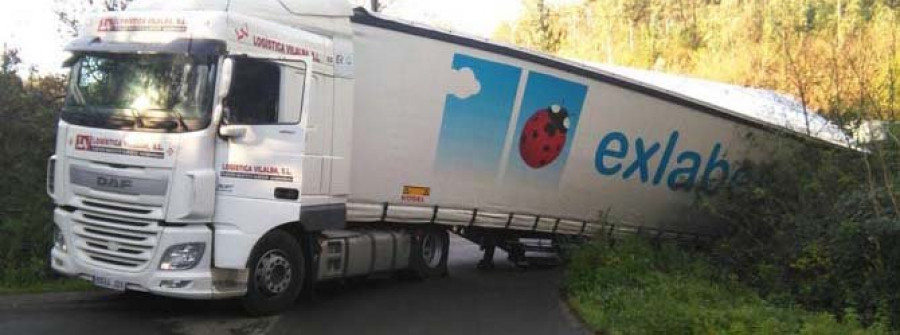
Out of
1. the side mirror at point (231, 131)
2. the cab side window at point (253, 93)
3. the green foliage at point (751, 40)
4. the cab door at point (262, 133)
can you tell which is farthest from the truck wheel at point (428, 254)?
the green foliage at point (751, 40)

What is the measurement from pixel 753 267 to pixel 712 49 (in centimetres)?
3357

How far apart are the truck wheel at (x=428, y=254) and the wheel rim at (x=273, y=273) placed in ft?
10.1

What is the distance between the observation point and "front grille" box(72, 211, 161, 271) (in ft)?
27.9

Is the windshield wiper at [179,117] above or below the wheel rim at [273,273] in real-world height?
above

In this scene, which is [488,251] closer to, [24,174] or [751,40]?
[24,174]

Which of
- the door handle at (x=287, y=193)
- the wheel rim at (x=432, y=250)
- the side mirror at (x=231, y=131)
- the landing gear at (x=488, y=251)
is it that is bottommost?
the landing gear at (x=488, y=251)

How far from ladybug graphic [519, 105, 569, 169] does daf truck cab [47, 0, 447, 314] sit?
3959 millimetres

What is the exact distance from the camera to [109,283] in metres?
8.65

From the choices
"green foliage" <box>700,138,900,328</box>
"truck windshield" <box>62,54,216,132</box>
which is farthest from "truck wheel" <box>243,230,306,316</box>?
"green foliage" <box>700,138,900,328</box>

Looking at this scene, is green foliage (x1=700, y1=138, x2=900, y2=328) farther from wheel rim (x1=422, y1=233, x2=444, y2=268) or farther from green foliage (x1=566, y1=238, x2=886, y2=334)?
wheel rim (x1=422, y1=233, x2=444, y2=268)

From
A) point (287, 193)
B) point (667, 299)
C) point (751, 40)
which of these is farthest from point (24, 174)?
point (751, 40)

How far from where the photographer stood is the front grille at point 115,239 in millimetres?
8508

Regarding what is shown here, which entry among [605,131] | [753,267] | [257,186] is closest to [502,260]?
[605,131]

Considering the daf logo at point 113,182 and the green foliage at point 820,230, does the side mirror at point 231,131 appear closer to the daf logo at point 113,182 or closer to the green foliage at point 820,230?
the daf logo at point 113,182
